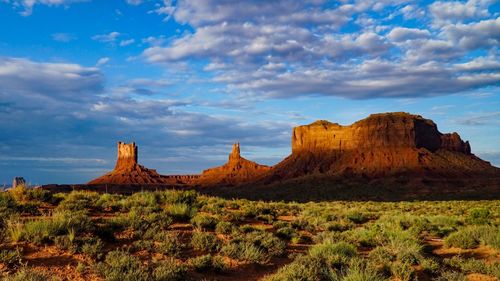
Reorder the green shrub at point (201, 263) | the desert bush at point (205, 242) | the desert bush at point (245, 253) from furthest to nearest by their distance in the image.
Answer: the desert bush at point (205, 242) < the desert bush at point (245, 253) < the green shrub at point (201, 263)

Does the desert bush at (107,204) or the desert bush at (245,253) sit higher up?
the desert bush at (107,204)

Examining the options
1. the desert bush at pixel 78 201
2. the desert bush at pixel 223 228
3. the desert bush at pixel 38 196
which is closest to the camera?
the desert bush at pixel 223 228

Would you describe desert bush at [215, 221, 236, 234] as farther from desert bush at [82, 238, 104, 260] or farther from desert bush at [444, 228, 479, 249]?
desert bush at [444, 228, 479, 249]

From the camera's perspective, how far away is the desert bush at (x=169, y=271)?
8.04 metres

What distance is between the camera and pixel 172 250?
10.1m

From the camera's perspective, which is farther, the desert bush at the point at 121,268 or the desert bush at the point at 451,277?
the desert bush at the point at 451,277

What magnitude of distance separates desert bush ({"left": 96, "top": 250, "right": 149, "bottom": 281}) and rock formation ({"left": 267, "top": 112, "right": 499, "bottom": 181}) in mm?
103097

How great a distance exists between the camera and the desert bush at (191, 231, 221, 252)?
427 inches

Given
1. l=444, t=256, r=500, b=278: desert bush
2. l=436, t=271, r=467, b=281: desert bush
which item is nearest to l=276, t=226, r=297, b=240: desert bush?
l=444, t=256, r=500, b=278: desert bush

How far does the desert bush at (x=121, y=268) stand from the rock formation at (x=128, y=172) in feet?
452

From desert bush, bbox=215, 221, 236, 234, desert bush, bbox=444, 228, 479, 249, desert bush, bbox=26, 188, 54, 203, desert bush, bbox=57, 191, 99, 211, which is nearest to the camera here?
desert bush, bbox=215, 221, 236, 234

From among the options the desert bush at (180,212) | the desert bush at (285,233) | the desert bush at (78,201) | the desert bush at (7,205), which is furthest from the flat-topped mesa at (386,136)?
the desert bush at (7,205)

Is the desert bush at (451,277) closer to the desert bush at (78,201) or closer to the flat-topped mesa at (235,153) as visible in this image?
the desert bush at (78,201)

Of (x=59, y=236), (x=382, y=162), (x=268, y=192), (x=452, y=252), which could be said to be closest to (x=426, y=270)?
(x=452, y=252)
